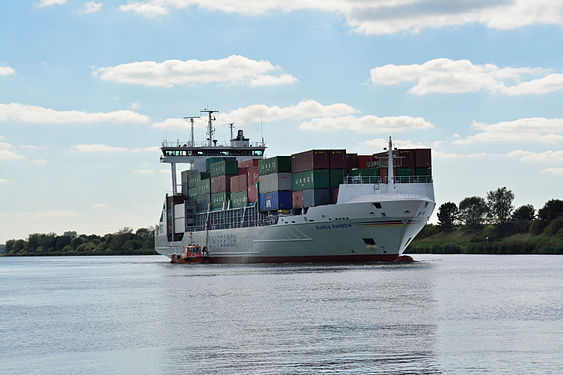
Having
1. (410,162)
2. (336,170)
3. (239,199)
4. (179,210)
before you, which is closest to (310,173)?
(336,170)

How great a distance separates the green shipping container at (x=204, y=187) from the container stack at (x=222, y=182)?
8.89 feet

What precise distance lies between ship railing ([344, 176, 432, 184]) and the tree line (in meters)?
54.0

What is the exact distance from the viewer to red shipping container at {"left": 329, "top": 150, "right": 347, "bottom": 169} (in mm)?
68500

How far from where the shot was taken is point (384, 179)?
67.8 meters

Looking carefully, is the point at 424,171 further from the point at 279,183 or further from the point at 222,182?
the point at 222,182

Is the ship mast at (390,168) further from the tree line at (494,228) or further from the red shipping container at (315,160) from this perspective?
the tree line at (494,228)

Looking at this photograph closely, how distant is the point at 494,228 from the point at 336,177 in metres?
101

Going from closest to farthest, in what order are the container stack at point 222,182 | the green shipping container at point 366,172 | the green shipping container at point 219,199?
the green shipping container at point 366,172 → the green shipping container at point 219,199 → the container stack at point 222,182

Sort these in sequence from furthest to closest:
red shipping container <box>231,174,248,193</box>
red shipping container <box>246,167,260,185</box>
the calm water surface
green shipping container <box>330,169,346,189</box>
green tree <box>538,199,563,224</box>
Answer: green tree <box>538,199,563,224</box> < red shipping container <box>231,174,248,193</box> < red shipping container <box>246,167,260,185</box> < green shipping container <box>330,169,346,189</box> < the calm water surface

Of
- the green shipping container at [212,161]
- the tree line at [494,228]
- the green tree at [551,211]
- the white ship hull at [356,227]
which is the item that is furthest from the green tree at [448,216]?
the white ship hull at [356,227]

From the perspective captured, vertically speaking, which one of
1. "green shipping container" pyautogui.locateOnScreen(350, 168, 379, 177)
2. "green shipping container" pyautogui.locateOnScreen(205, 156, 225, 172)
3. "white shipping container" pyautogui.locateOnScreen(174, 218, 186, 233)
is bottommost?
"white shipping container" pyautogui.locateOnScreen(174, 218, 186, 233)

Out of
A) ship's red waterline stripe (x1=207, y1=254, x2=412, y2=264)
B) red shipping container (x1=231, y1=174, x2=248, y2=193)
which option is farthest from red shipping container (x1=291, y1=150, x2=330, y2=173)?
red shipping container (x1=231, y1=174, x2=248, y2=193)

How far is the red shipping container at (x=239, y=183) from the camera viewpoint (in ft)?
279

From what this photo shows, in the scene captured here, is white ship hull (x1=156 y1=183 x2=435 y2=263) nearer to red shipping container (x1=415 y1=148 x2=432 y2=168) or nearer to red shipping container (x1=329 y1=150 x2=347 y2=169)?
red shipping container (x1=415 y1=148 x2=432 y2=168)
